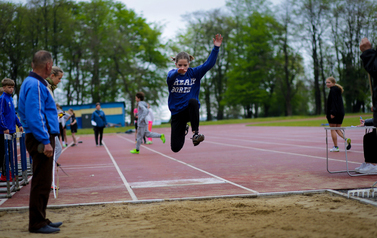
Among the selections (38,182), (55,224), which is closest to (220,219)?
(55,224)

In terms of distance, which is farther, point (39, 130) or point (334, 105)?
point (334, 105)

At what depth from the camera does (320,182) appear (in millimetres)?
6492

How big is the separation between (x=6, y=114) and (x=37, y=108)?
11.8ft

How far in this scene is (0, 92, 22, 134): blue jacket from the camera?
716cm

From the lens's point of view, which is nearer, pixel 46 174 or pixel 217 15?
pixel 46 174

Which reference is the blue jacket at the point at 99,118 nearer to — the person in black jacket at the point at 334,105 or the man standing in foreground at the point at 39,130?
the person in black jacket at the point at 334,105

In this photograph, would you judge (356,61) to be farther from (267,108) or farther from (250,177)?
(250,177)

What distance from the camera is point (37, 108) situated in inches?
164

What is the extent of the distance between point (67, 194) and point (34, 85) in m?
2.66

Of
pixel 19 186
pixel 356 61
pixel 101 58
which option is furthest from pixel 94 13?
pixel 19 186

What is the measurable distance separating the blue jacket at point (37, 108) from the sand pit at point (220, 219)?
45.7 inches

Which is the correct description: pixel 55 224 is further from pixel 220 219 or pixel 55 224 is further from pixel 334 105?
pixel 334 105

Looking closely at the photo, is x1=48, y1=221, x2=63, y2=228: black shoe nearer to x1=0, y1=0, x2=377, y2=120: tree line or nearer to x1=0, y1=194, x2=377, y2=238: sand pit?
x1=0, y1=194, x2=377, y2=238: sand pit

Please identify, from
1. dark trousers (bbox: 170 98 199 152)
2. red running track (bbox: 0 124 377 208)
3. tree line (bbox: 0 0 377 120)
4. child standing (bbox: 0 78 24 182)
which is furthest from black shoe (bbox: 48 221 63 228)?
tree line (bbox: 0 0 377 120)
